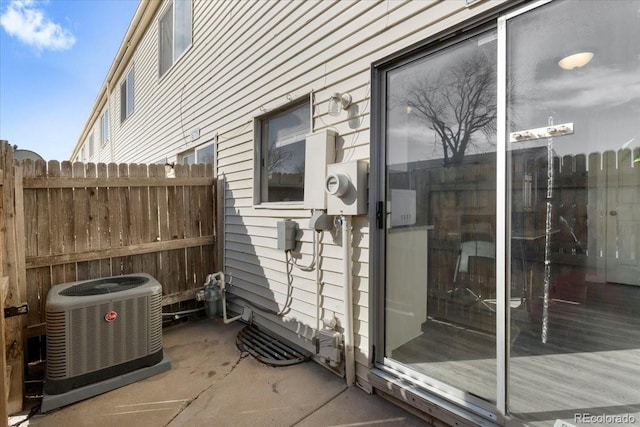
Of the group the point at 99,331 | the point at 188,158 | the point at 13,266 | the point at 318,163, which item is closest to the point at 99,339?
the point at 99,331

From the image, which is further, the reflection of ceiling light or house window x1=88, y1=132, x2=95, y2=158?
house window x1=88, y1=132, x2=95, y2=158

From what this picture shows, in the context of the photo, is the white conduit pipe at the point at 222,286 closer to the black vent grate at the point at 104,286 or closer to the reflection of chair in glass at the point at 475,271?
the black vent grate at the point at 104,286

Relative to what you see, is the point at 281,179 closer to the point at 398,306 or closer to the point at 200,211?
the point at 200,211

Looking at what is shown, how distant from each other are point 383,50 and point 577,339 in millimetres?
2146

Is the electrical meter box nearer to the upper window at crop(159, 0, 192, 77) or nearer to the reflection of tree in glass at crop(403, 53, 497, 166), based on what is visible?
the reflection of tree in glass at crop(403, 53, 497, 166)

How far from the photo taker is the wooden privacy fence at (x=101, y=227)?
2740 millimetres

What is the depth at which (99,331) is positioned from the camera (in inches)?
99.3

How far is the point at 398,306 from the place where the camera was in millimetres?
2336

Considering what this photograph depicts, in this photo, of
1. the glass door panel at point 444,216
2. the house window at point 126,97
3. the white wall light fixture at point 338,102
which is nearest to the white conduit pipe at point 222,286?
the glass door panel at point 444,216

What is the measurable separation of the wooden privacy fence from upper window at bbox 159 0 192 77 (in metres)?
2.95

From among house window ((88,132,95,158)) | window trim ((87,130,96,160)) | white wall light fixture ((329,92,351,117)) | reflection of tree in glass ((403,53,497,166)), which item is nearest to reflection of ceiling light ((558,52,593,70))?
reflection of tree in glass ((403,53,497,166))

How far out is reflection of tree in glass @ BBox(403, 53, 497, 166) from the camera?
1.83 m

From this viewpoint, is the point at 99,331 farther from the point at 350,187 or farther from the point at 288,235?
the point at 350,187

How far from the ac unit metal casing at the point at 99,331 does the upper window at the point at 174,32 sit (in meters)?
4.64
